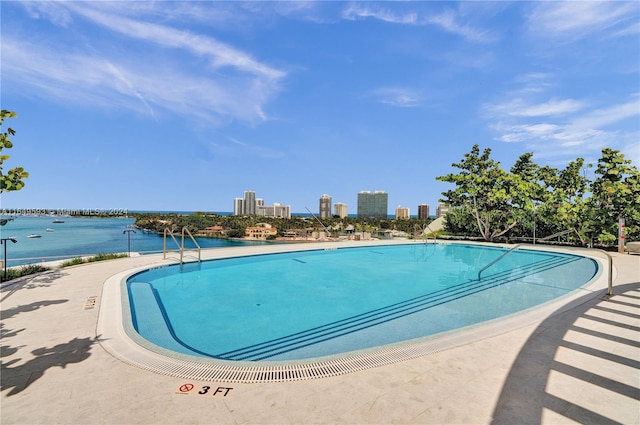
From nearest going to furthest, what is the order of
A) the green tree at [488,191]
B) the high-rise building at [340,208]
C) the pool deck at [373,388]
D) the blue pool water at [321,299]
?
1. the pool deck at [373,388]
2. the blue pool water at [321,299]
3. the green tree at [488,191]
4. the high-rise building at [340,208]

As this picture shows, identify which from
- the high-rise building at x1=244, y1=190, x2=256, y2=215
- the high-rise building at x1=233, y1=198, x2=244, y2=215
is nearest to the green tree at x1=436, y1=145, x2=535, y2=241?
the high-rise building at x1=244, y1=190, x2=256, y2=215

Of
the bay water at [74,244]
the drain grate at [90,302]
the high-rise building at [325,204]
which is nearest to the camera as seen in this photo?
the drain grate at [90,302]

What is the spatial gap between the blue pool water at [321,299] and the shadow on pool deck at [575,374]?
1589 mm

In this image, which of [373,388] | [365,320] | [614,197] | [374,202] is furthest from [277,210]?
[373,388]

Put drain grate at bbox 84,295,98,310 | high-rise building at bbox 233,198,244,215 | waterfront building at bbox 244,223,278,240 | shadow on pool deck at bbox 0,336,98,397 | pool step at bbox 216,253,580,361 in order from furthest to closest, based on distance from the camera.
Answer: high-rise building at bbox 233,198,244,215
waterfront building at bbox 244,223,278,240
drain grate at bbox 84,295,98,310
pool step at bbox 216,253,580,361
shadow on pool deck at bbox 0,336,98,397

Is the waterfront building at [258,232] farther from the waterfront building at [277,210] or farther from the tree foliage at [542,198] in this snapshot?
the waterfront building at [277,210]

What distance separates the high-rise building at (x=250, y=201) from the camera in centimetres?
11125

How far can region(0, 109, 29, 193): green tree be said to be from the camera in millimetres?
4883

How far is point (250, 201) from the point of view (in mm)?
112562

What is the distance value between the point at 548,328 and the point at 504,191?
1477cm

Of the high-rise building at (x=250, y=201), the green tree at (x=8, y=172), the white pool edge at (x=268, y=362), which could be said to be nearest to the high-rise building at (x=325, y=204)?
the high-rise building at (x=250, y=201)

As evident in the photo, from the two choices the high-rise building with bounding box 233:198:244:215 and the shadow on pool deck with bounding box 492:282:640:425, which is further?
the high-rise building with bounding box 233:198:244:215

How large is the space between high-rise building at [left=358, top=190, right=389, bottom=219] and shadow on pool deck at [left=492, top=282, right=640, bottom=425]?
101160mm

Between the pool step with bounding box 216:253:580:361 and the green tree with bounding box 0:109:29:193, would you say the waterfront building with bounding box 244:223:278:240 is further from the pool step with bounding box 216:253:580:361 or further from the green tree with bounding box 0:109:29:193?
the green tree with bounding box 0:109:29:193
